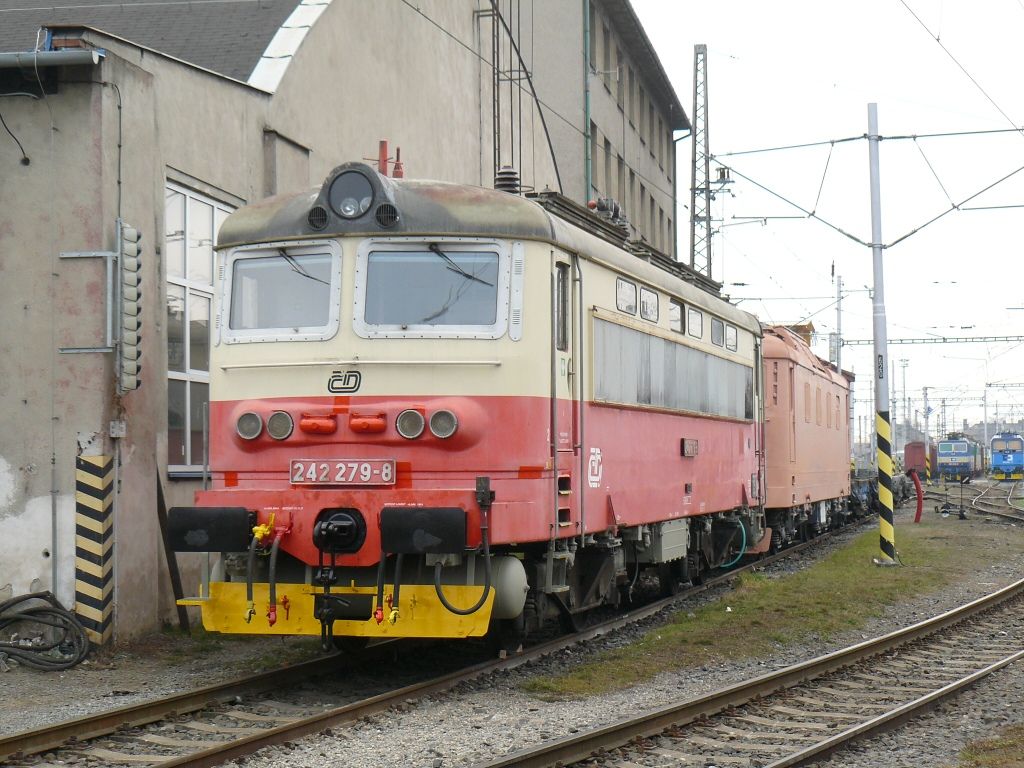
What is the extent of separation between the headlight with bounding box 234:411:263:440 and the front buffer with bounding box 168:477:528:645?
61 centimetres

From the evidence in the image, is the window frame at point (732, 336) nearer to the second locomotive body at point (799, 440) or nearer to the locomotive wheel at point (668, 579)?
the locomotive wheel at point (668, 579)

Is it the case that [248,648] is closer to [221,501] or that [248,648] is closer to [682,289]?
[221,501]

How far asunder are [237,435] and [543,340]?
229 centimetres

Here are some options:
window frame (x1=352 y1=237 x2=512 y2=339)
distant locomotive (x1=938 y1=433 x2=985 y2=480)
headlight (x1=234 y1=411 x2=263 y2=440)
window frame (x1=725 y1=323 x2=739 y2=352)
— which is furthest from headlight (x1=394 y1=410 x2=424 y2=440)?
distant locomotive (x1=938 y1=433 x2=985 y2=480)

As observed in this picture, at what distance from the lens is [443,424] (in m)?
8.99

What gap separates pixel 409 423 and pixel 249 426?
1.20 meters

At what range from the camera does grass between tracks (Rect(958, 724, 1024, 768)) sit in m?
7.16

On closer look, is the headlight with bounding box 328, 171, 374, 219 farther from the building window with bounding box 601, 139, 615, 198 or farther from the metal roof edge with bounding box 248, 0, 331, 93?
the building window with bounding box 601, 139, 615, 198

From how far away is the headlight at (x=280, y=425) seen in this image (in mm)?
9211

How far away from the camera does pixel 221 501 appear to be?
9.11m

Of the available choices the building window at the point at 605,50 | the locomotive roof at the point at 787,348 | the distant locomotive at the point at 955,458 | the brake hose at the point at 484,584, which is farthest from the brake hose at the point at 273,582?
the distant locomotive at the point at 955,458

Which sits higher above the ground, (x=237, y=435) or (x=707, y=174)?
(x=707, y=174)

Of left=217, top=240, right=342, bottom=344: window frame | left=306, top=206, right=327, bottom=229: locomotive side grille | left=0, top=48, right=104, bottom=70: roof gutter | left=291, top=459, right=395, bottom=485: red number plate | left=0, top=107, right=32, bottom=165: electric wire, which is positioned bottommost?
left=291, top=459, right=395, bottom=485: red number plate

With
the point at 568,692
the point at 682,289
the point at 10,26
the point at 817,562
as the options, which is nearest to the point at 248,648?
the point at 568,692
